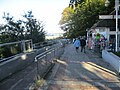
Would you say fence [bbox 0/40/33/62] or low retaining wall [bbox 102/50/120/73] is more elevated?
fence [bbox 0/40/33/62]

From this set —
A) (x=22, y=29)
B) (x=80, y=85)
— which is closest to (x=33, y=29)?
(x=22, y=29)

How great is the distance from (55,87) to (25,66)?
5691 mm

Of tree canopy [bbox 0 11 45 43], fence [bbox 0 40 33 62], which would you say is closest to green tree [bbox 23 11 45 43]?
tree canopy [bbox 0 11 45 43]

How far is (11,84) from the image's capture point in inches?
392

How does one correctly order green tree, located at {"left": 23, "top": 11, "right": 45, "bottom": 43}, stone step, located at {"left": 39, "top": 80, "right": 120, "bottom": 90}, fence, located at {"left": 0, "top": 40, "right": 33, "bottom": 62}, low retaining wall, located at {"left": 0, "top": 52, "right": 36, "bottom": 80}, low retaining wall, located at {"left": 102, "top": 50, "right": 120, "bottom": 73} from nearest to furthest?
stone step, located at {"left": 39, "top": 80, "right": 120, "bottom": 90} → low retaining wall, located at {"left": 0, "top": 52, "right": 36, "bottom": 80} → fence, located at {"left": 0, "top": 40, "right": 33, "bottom": 62} → low retaining wall, located at {"left": 102, "top": 50, "right": 120, "bottom": 73} → green tree, located at {"left": 23, "top": 11, "right": 45, "bottom": 43}

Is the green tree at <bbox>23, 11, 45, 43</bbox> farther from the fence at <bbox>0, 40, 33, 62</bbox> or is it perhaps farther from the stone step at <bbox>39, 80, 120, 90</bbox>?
the stone step at <bbox>39, 80, 120, 90</bbox>

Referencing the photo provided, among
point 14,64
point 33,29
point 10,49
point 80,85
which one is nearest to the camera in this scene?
point 80,85

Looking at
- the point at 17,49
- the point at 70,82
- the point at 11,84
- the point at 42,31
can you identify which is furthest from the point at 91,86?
the point at 42,31

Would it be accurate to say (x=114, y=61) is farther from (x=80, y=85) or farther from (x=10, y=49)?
(x=10, y=49)

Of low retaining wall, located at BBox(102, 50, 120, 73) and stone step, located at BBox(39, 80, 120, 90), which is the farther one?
low retaining wall, located at BBox(102, 50, 120, 73)

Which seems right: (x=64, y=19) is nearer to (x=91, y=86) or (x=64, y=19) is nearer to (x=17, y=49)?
(x=17, y=49)

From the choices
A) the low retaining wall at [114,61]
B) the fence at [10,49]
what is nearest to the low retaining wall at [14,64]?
the fence at [10,49]

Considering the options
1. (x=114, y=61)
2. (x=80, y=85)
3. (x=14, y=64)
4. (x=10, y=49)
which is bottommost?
(x=80, y=85)

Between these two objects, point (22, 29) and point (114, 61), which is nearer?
point (114, 61)
